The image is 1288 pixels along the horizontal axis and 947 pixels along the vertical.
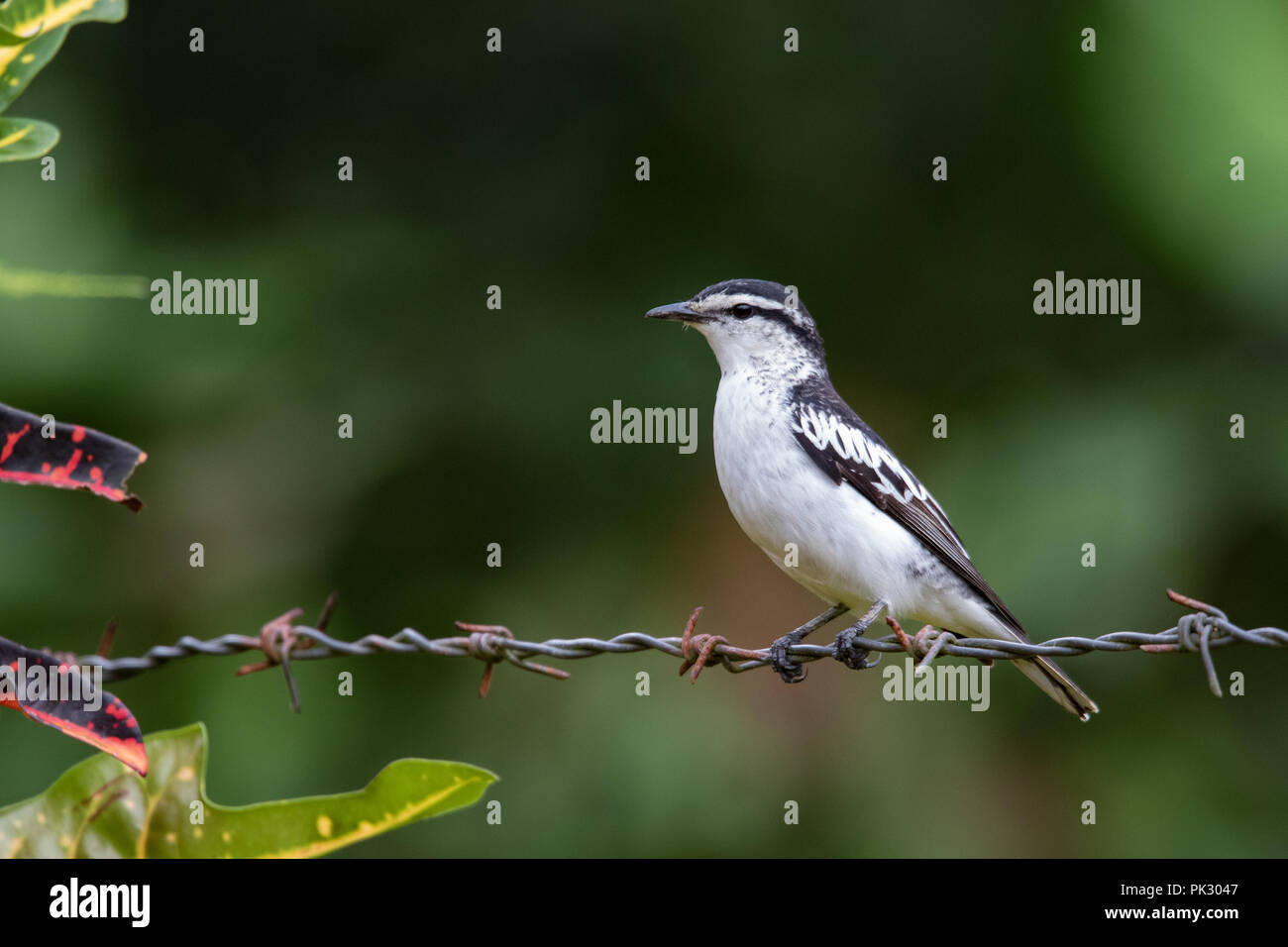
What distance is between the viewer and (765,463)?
14.8ft

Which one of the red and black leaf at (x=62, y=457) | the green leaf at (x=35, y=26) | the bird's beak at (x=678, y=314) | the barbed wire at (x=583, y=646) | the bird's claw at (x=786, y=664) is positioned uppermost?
the bird's beak at (x=678, y=314)

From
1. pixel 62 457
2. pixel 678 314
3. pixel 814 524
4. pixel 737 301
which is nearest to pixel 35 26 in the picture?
pixel 62 457

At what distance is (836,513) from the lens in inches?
175

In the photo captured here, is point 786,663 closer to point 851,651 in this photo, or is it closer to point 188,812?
point 851,651

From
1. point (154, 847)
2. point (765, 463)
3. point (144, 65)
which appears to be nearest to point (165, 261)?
point (144, 65)

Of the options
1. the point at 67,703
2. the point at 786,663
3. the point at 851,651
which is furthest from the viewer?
the point at 786,663

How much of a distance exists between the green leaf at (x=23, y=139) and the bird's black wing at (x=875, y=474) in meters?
2.89

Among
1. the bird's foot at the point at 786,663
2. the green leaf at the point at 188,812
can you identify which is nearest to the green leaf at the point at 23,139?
the green leaf at the point at 188,812

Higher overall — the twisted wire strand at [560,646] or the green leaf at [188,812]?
the twisted wire strand at [560,646]

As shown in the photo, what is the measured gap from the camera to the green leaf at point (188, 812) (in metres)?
2.23

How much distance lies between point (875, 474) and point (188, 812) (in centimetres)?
293

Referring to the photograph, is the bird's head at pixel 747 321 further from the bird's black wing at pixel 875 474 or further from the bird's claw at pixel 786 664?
the bird's claw at pixel 786 664

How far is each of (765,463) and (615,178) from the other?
14.9 feet

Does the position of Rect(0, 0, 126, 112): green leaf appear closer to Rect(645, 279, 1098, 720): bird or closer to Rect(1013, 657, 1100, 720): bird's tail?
Rect(645, 279, 1098, 720): bird
